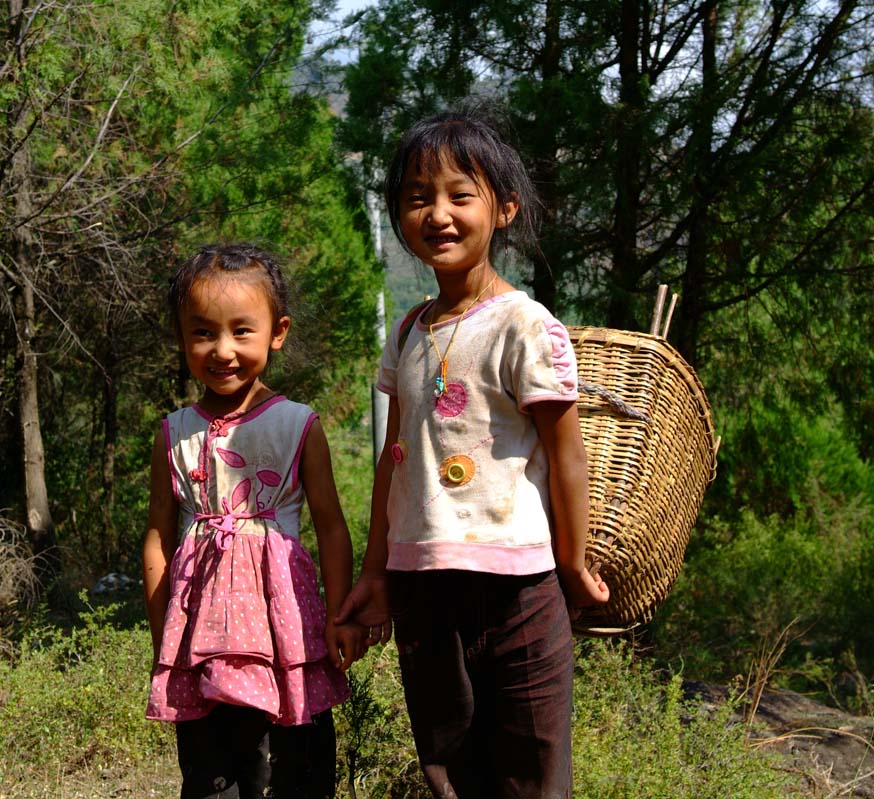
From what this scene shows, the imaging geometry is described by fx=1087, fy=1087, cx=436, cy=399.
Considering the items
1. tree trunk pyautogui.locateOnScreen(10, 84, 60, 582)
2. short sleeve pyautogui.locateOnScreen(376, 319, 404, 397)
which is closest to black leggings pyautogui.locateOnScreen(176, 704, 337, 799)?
short sleeve pyautogui.locateOnScreen(376, 319, 404, 397)

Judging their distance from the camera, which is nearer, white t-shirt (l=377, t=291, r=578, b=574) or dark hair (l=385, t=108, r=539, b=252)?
white t-shirt (l=377, t=291, r=578, b=574)

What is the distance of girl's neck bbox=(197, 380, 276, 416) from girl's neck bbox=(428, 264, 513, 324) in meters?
0.45

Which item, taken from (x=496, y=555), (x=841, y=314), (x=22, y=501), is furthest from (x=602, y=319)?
(x=22, y=501)

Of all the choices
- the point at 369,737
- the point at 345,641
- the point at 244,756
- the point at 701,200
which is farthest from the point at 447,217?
the point at 701,200

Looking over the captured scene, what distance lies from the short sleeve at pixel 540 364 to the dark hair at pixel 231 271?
0.61 metres

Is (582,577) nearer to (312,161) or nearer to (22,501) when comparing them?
(312,161)

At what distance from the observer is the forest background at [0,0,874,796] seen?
458cm

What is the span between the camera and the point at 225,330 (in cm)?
233

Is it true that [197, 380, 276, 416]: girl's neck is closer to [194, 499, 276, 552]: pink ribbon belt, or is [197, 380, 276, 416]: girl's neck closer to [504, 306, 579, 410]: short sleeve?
[194, 499, 276, 552]: pink ribbon belt

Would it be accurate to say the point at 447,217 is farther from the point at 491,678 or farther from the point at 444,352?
the point at 491,678

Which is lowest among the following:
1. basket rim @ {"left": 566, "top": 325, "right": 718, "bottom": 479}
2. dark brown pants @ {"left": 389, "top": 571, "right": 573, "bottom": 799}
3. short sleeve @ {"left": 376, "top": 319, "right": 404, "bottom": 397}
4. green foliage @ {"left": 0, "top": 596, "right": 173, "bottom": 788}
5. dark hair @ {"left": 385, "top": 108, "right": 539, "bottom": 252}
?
green foliage @ {"left": 0, "top": 596, "right": 173, "bottom": 788}

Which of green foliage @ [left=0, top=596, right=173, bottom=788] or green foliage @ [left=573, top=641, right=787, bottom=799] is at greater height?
green foliage @ [left=573, top=641, right=787, bottom=799]

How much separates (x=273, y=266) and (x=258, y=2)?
10.4 feet

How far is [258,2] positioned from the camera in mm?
5199
